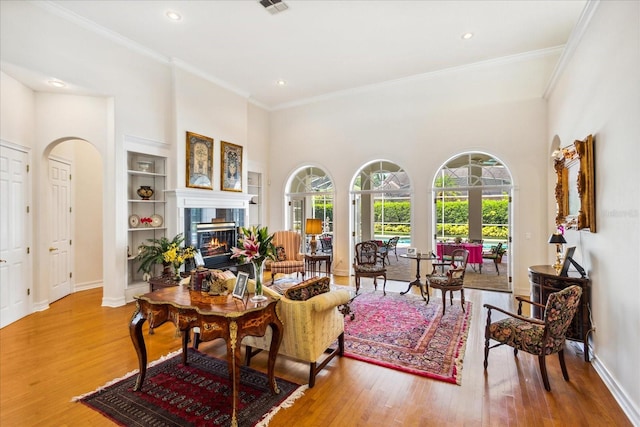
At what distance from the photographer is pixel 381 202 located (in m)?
7.79

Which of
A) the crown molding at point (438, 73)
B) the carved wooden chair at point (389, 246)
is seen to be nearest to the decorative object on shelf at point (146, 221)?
the crown molding at point (438, 73)

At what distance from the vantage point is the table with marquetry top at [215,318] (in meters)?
2.27

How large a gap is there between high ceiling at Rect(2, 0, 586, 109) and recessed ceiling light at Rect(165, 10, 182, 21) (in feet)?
0.17

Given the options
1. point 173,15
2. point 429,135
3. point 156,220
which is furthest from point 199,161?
point 429,135

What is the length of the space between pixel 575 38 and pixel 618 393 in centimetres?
398

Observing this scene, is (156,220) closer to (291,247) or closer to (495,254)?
(291,247)

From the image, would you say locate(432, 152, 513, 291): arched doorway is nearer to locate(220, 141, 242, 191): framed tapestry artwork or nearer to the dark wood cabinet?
the dark wood cabinet

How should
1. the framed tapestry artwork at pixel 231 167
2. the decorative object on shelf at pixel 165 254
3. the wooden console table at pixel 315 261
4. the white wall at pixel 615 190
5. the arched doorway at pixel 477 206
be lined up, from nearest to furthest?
the white wall at pixel 615 190 → the decorative object on shelf at pixel 165 254 → the arched doorway at pixel 477 206 → the wooden console table at pixel 315 261 → the framed tapestry artwork at pixel 231 167

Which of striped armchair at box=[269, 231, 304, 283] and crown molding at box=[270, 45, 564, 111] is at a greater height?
crown molding at box=[270, 45, 564, 111]

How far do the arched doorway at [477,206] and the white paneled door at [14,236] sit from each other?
23.9ft

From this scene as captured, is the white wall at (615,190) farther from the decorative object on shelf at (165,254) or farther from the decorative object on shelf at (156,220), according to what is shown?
the decorative object on shelf at (156,220)

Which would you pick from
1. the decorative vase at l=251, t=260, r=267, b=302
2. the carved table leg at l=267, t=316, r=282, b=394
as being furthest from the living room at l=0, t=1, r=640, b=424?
the decorative vase at l=251, t=260, r=267, b=302

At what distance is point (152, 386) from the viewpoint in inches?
109

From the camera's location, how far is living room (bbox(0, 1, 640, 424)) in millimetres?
2775
